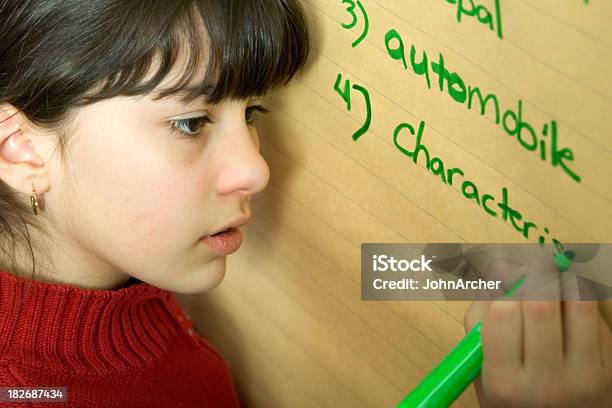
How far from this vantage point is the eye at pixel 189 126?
642mm

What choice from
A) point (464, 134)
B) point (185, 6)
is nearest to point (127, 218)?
point (185, 6)

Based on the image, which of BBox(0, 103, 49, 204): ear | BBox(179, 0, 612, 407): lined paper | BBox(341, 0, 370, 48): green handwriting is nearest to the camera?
BBox(179, 0, 612, 407): lined paper

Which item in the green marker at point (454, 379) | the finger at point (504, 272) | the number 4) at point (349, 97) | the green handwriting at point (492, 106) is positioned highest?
the green handwriting at point (492, 106)

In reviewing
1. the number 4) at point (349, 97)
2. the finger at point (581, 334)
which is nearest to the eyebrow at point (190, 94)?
the number 4) at point (349, 97)

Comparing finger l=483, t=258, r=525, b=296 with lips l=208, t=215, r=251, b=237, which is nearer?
finger l=483, t=258, r=525, b=296

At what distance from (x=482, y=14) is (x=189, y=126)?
0.28 meters

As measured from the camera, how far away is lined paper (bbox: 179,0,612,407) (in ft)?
1.44

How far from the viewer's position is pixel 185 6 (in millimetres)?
608

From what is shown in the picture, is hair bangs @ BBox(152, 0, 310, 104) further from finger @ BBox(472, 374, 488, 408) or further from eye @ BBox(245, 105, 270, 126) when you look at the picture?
finger @ BBox(472, 374, 488, 408)

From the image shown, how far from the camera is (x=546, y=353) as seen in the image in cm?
50

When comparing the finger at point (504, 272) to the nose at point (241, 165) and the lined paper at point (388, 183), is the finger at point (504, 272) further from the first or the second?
the nose at point (241, 165)

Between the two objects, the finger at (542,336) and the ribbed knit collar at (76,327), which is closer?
the finger at (542,336)

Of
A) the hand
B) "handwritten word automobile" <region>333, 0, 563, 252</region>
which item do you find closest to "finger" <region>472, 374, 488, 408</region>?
the hand

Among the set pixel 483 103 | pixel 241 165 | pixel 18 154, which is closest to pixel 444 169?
pixel 483 103
